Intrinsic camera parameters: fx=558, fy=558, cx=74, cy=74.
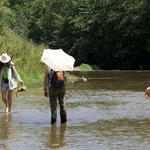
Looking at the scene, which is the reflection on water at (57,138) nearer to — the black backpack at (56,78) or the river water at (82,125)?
the river water at (82,125)

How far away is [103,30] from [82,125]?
48.9 metres

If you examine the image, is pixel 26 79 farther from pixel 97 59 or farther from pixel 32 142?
pixel 97 59

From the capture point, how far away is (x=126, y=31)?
55.8 meters

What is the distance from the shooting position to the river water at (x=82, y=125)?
10495mm

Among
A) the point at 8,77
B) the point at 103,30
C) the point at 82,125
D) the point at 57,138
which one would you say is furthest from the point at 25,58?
the point at 103,30

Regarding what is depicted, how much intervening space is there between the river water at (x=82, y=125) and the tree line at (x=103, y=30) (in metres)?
24.6

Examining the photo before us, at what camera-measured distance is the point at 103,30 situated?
61406 millimetres

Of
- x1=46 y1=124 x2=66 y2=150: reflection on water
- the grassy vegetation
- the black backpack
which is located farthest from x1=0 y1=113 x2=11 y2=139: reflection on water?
the grassy vegetation

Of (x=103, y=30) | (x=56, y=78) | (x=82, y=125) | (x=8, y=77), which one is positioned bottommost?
(x=82, y=125)

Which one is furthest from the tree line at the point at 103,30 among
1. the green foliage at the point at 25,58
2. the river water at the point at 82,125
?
the river water at the point at 82,125

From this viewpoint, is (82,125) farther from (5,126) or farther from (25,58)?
(25,58)

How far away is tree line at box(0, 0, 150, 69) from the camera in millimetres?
55453

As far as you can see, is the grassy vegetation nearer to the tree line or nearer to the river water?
the river water

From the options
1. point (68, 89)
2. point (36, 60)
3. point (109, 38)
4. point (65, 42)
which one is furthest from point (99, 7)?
point (68, 89)
